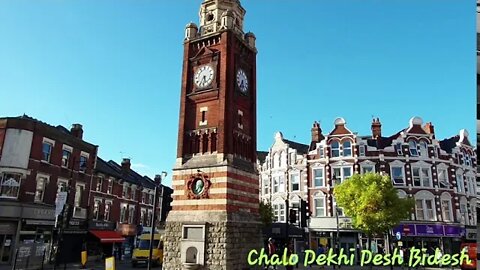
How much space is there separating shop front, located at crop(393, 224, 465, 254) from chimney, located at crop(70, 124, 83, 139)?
31.3 meters

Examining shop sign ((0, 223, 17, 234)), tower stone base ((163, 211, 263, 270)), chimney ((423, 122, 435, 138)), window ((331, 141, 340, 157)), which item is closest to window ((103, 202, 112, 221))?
shop sign ((0, 223, 17, 234))

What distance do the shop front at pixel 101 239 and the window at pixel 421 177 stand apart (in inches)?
1203

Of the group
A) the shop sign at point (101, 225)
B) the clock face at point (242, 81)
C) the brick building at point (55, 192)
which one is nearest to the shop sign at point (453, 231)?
the clock face at point (242, 81)

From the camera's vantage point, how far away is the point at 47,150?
3153 cm

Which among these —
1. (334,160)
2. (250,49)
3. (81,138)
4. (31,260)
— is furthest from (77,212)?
(334,160)

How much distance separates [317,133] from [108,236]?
954 inches

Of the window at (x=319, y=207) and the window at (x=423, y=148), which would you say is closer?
the window at (x=423, y=148)

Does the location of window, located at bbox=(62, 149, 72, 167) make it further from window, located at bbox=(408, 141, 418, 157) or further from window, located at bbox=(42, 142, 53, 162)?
window, located at bbox=(408, 141, 418, 157)

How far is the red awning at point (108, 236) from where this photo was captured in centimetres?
3741

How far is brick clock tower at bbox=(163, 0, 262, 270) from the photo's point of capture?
79.3 ft

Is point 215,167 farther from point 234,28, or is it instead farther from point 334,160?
point 334,160

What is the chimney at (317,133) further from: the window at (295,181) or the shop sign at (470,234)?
the shop sign at (470,234)

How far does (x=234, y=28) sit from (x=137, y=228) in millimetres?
30383

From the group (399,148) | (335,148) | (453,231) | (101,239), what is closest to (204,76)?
(335,148)
